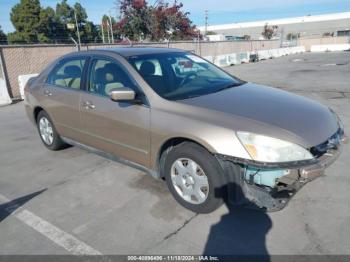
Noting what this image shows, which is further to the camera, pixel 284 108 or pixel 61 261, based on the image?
pixel 284 108

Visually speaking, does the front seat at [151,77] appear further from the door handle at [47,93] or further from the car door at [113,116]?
the door handle at [47,93]

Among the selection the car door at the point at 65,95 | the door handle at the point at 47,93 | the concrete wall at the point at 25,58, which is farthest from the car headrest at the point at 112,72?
the concrete wall at the point at 25,58

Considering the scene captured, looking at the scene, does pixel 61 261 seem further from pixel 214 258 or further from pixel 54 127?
pixel 54 127

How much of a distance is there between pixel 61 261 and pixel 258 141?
1.95m

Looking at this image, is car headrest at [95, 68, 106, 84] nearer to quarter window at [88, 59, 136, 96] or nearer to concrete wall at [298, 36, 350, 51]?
quarter window at [88, 59, 136, 96]

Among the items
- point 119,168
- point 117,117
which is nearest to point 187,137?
point 117,117

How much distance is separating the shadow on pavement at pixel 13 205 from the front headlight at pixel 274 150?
2635 millimetres

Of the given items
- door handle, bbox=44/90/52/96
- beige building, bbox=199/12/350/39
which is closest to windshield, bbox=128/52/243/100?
door handle, bbox=44/90/52/96

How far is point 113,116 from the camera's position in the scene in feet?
12.1

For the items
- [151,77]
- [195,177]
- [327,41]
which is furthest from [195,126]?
[327,41]

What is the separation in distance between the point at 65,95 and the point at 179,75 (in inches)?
67.6

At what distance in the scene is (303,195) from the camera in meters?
3.45

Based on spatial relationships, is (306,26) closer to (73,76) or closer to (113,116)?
(73,76)

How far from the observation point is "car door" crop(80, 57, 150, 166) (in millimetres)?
3453
